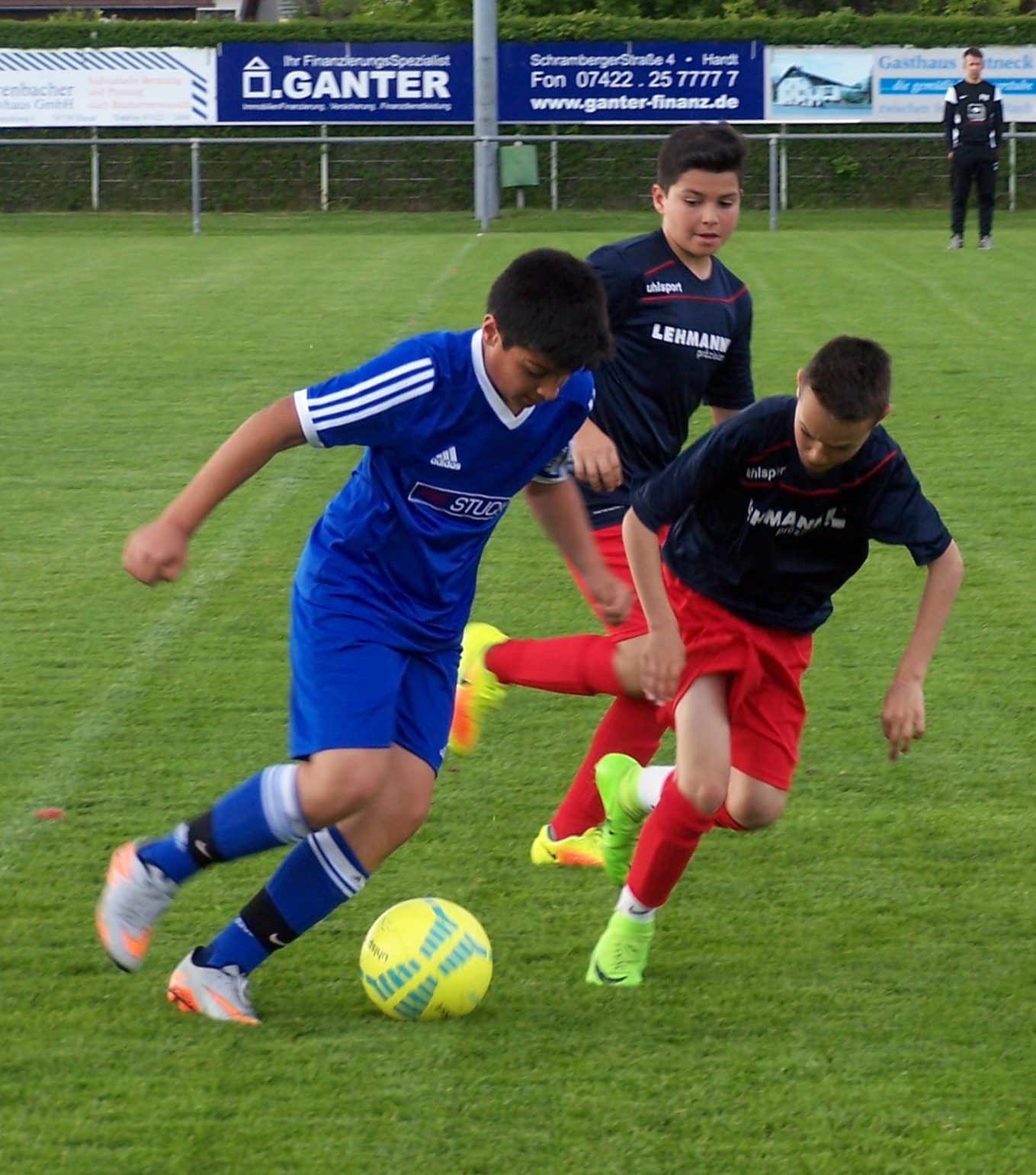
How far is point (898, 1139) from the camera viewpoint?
2920 millimetres

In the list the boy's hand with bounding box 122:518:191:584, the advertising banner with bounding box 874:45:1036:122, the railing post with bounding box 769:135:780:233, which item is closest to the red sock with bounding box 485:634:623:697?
the boy's hand with bounding box 122:518:191:584

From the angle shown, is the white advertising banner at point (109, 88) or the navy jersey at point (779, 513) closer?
the navy jersey at point (779, 513)

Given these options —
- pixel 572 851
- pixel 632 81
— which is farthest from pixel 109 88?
pixel 572 851

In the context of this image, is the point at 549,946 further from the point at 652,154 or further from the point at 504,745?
the point at 652,154

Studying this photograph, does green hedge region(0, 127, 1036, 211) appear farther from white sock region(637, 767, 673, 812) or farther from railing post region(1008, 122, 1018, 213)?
white sock region(637, 767, 673, 812)

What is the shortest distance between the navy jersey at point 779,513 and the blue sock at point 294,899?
92 cm

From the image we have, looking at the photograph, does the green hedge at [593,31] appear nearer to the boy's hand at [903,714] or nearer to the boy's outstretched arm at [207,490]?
the boy's hand at [903,714]

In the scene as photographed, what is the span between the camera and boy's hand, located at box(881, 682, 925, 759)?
340cm

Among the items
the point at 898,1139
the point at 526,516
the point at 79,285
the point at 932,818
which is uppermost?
the point at 79,285

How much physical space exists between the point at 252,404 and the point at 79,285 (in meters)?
6.49

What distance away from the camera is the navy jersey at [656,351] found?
14.3 ft

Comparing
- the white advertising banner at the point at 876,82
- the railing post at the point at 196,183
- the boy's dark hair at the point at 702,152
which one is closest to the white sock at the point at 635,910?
the boy's dark hair at the point at 702,152

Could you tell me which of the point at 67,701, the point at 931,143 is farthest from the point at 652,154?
the point at 67,701

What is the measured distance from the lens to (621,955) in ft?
11.6
